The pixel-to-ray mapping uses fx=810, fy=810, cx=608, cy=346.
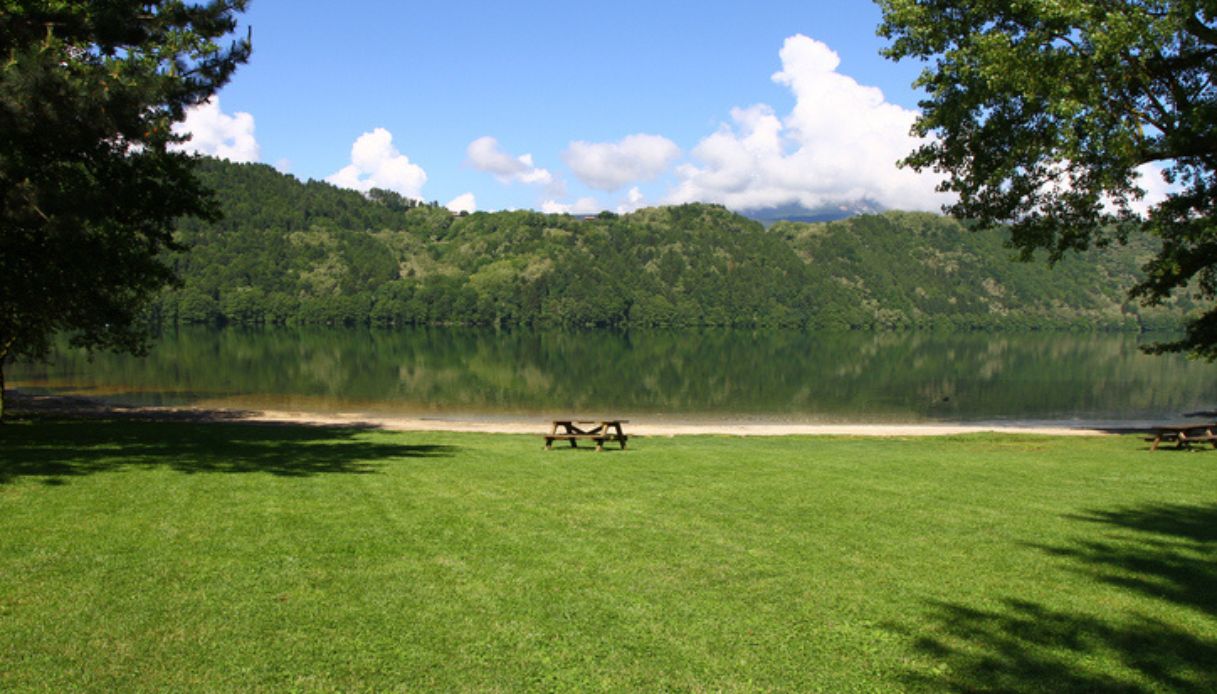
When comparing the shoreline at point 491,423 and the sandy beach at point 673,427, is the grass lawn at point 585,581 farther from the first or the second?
the sandy beach at point 673,427

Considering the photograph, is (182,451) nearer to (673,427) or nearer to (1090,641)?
(1090,641)

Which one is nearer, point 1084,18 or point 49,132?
point 49,132

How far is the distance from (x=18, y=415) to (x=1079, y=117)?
119 ft

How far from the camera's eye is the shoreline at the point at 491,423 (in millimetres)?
35062

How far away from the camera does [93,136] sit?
51.1 ft

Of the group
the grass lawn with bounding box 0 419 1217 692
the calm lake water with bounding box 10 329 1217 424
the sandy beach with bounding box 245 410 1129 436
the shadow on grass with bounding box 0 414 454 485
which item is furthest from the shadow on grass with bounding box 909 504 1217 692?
the calm lake water with bounding box 10 329 1217 424

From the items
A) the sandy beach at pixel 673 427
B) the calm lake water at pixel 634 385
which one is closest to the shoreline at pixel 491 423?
the sandy beach at pixel 673 427

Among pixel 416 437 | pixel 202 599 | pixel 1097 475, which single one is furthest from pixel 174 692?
pixel 416 437

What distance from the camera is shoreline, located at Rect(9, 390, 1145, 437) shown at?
35.1 m

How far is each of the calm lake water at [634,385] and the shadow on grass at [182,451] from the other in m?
20.4

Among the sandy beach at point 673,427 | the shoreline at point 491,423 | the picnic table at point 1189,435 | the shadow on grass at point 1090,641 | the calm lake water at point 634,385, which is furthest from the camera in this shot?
the calm lake water at point 634,385

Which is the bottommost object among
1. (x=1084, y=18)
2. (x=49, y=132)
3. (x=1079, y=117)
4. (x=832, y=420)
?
(x=832, y=420)

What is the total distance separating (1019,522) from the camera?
38.5 feet

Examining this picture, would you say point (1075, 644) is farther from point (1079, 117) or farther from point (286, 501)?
point (1079, 117)
